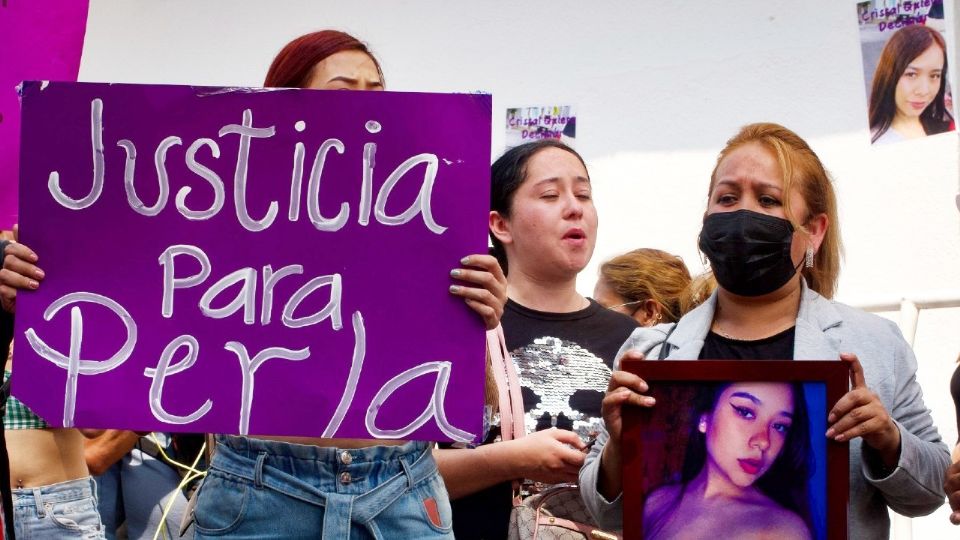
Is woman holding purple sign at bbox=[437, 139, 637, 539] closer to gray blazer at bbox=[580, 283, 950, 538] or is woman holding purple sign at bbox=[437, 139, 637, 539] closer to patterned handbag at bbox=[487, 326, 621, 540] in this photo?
patterned handbag at bbox=[487, 326, 621, 540]

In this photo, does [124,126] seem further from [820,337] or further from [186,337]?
[820,337]

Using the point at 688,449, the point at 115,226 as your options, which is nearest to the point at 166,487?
the point at 115,226

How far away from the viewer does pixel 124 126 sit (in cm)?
235

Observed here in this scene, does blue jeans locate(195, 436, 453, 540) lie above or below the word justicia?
below

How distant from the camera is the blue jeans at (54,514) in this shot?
148 inches

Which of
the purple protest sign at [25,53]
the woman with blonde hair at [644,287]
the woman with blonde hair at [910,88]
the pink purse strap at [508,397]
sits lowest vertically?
the pink purse strap at [508,397]

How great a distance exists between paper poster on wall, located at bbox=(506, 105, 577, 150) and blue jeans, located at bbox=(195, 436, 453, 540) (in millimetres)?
3045

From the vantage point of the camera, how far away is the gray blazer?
2.20 m

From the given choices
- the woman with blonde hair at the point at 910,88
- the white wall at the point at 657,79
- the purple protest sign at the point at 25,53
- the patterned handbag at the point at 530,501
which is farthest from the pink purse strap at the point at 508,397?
the woman with blonde hair at the point at 910,88

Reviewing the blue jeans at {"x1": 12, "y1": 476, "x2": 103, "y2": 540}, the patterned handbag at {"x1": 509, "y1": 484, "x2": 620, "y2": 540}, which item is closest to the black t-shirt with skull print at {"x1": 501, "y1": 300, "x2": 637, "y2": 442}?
the patterned handbag at {"x1": 509, "y1": 484, "x2": 620, "y2": 540}

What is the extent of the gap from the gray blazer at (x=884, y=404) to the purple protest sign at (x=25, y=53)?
3.99 ft

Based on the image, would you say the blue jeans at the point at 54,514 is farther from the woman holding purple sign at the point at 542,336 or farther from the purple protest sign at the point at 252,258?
the purple protest sign at the point at 252,258

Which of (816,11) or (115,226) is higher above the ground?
(816,11)

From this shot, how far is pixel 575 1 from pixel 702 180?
92 centimetres
